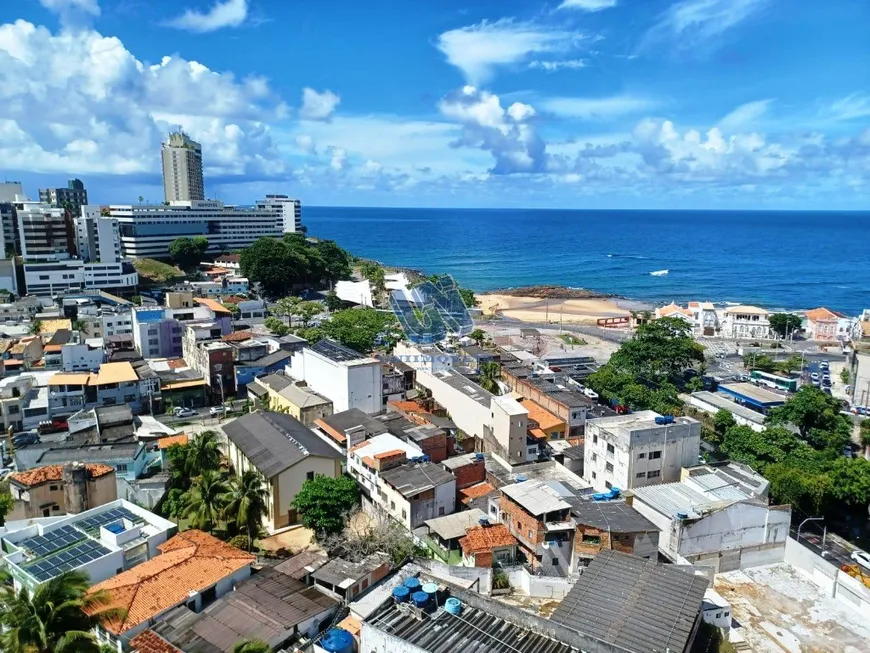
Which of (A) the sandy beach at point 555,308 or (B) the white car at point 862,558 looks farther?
(A) the sandy beach at point 555,308

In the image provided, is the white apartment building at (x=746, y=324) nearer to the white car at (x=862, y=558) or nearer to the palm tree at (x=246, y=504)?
the white car at (x=862, y=558)

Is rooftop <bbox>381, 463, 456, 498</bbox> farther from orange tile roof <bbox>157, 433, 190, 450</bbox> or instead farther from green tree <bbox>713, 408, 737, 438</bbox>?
green tree <bbox>713, 408, 737, 438</bbox>

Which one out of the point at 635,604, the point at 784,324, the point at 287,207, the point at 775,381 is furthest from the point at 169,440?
the point at 287,207

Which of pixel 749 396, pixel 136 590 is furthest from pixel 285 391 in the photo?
pixel 749 396

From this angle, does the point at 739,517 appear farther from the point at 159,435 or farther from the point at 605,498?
the point at 159,435

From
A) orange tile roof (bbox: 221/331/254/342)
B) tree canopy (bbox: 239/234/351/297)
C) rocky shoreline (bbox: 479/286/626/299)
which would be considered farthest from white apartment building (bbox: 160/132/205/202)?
orange tile roof (bbox: 221/331/254/342)

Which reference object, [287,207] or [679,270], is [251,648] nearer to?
[287,207]

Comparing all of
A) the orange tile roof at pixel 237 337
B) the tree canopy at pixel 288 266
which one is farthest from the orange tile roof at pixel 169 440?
the tree canopy at pixel 288 266
